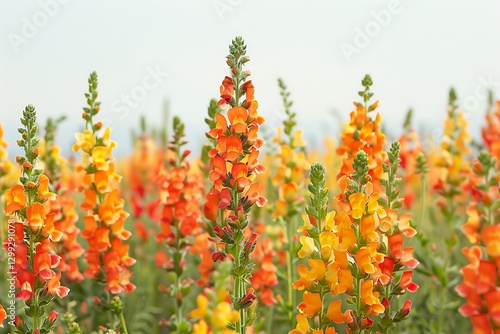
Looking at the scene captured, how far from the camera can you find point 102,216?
3064 millimetres

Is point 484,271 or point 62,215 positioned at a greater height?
point 62,215

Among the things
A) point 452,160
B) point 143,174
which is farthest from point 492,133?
point 143,174

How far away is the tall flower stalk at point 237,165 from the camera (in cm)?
239

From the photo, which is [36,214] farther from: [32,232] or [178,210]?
[178,210]

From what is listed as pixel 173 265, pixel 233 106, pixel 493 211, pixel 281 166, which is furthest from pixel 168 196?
pixel 493 211

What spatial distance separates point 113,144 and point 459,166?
8.01ft

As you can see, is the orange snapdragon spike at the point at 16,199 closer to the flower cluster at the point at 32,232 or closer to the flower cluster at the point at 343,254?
the flower cluster at the point at 32,232

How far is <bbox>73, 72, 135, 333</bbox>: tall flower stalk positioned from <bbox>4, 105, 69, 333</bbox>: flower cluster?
541 mm

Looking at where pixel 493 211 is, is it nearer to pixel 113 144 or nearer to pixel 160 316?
pixel 113 144

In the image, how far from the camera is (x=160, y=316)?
5543 millimetres

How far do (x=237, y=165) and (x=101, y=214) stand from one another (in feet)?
3.14

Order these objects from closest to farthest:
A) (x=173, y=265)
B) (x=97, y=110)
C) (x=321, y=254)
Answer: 1. (x=321, y=254)
2. (x=97, y=110)
3. (x=173, y=265)

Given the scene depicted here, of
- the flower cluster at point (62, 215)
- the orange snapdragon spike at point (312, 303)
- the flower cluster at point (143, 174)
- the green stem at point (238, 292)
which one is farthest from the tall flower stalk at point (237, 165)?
the flower cluster at point (143, 174)

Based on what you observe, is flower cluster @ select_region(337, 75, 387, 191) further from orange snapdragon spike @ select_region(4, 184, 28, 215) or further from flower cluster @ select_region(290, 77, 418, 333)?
orange snapdragon spike @ select_region(4, 184, 28, 215)
